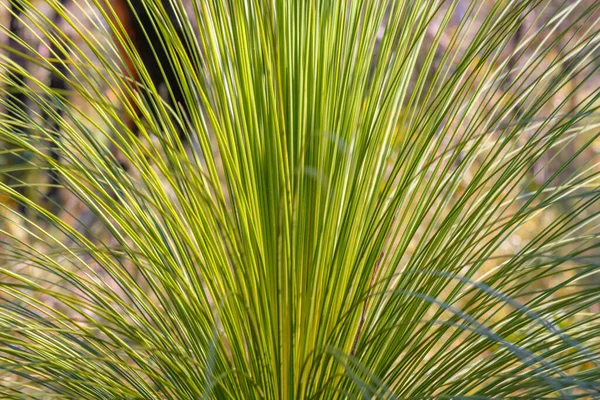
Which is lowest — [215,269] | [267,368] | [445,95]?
[267,368]

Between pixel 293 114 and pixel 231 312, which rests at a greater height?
pixel 293 114

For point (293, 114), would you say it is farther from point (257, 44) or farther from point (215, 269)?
point (215, 269)

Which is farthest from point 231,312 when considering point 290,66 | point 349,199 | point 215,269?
point 290,66

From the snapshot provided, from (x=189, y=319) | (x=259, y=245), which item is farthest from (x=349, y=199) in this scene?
(x=189, y=319)

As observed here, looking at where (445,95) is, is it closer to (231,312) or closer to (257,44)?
(257,44)

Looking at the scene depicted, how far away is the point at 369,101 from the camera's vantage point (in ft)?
2.51

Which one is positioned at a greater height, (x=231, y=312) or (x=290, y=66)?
(x=290, y=66)

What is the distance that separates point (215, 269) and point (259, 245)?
65 millimetres

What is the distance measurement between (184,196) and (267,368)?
22cm

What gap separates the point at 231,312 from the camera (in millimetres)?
750

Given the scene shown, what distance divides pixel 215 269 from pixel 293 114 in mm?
199

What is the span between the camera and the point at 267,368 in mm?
726

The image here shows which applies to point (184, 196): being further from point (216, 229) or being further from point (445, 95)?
point (445, 95)

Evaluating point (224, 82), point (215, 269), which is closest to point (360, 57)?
point (224, 82)
